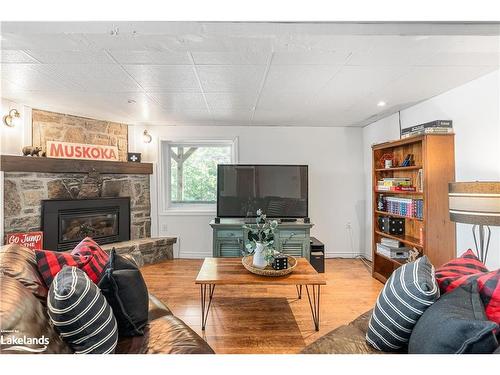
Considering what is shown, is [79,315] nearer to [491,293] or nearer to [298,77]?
[491,293]

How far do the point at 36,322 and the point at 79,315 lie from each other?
143 millimetres

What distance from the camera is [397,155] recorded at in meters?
3.24

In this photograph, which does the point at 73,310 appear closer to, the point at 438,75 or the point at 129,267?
the point at 129,267

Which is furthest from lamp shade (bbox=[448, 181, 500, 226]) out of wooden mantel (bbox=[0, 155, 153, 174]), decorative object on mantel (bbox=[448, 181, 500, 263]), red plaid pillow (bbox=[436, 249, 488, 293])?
wooden mantel (bbox=[0, 155, 153, 174])

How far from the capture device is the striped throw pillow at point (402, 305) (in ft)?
3.47

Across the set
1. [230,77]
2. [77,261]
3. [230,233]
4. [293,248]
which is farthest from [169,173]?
[77,261]

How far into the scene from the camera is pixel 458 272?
1.22 meters

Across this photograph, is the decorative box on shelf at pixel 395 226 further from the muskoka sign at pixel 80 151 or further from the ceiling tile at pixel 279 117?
the muskoka sign at pixel 80 151

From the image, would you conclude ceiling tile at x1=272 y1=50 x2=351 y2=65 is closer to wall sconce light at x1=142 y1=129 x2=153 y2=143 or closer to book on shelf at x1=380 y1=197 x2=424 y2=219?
book on shelf at x1=380 y1=197 x2=424 y2=219

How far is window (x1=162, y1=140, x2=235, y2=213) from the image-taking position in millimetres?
4168
